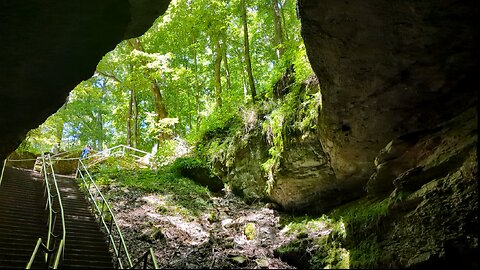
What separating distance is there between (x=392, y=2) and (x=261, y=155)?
6.88m

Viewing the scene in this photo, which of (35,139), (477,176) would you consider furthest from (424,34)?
(35,139)

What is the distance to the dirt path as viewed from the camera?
7562 millimetres

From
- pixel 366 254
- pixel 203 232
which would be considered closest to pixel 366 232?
pixel 366 254

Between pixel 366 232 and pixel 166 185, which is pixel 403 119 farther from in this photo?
pixel 166 185

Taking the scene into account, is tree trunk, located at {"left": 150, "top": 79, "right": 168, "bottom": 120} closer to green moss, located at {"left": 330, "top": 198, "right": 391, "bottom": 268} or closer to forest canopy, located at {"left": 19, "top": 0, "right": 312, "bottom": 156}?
forest canopy, located at {"left": 19, "top": 0, "right": 312, "bottom": 156}

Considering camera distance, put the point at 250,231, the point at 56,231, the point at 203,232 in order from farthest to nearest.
A: the point at 203,232 < the point at 250,231 < the point at 56,231

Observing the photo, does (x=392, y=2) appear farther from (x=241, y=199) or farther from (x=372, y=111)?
(x=241, y=199)

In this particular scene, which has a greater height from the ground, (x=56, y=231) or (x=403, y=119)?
(x=403, y=119)

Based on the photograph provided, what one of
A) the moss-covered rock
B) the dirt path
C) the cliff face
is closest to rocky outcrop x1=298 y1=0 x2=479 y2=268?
the cliff face

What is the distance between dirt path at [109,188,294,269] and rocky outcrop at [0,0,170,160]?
3516mm

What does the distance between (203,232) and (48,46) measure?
18.6ft

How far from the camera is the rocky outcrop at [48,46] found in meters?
6.94

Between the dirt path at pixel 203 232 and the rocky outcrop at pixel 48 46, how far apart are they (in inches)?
138

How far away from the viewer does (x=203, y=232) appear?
9844mm
